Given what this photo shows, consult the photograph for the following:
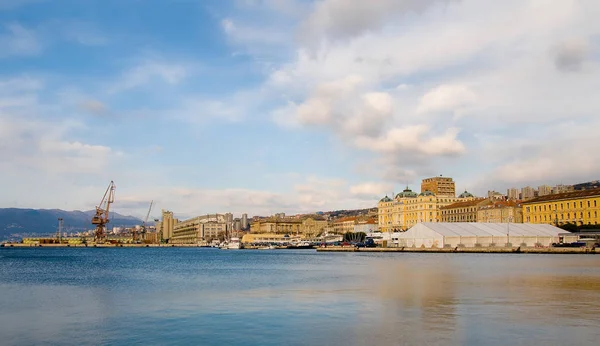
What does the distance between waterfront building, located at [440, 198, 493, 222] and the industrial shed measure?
53.2m

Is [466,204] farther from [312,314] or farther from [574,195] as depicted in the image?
[312,314]

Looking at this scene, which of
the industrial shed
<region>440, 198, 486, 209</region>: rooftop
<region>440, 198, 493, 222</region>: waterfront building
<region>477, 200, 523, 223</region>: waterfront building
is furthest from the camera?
<region>440, 198, 486, 209</region>: rooftop

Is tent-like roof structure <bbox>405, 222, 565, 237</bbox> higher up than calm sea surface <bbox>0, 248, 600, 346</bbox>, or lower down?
higher up

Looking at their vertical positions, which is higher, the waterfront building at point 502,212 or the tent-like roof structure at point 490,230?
the waterfront building at point 502,212

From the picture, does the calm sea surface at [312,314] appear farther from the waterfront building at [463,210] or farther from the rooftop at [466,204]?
the rooftop at [466,204]

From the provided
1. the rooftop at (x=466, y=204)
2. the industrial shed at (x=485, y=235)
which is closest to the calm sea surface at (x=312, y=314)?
the industrial shed at (x=485, y=235)

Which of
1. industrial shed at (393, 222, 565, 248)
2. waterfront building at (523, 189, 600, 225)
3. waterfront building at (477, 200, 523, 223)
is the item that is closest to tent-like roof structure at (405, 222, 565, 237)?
industrial shed at (393, 222, 565, 248)

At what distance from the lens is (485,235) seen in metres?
118

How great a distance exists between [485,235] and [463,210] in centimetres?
6577

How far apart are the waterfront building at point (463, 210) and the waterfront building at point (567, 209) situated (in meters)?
26.5

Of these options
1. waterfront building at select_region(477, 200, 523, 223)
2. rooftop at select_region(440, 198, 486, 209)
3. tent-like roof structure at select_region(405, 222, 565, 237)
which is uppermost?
rooftop at select_region(440, 198, 486, 209)

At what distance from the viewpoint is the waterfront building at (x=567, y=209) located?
124438mm

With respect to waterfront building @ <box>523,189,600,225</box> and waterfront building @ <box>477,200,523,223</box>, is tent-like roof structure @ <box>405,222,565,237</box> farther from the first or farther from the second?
waterfront building @ <box>477,200,523,223</box>

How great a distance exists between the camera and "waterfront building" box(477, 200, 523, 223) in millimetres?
159750
